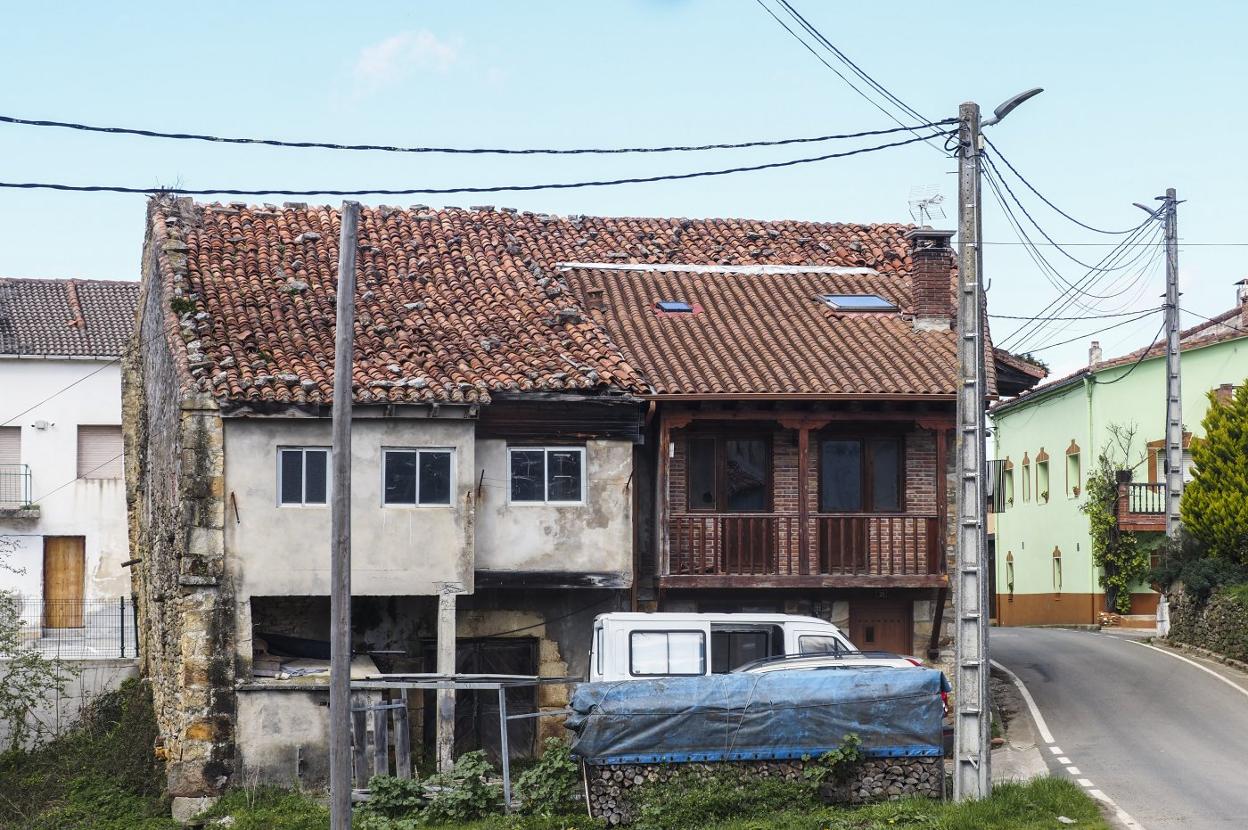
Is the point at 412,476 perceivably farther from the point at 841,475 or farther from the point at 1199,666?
the point at 1199,666

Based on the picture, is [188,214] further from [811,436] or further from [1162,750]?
[1162,750]

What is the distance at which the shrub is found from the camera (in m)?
19.5

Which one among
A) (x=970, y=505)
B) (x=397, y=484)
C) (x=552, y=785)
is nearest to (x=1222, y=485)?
(x=970, y=505)

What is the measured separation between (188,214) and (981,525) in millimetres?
15595

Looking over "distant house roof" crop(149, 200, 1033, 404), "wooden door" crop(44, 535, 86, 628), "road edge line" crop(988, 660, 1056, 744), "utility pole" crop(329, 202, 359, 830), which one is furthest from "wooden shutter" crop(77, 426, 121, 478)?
"utility pole" crop(329, 202, 359, 830)

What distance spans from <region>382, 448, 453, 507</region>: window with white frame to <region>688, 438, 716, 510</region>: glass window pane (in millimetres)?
4158

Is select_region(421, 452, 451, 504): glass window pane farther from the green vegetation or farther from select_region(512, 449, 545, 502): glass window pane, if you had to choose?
the green vegetation

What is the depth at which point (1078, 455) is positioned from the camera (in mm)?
43781

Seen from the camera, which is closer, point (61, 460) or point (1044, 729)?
point (1044, 729)

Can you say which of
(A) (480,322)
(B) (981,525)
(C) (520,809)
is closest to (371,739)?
(C) (520,809)

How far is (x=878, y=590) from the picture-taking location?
24.7m

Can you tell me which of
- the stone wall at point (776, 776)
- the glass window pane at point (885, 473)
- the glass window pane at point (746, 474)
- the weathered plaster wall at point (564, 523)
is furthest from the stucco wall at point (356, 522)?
the glass window pane at point (885, 473)

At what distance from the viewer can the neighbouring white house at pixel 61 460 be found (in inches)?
1678

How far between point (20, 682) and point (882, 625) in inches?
586
